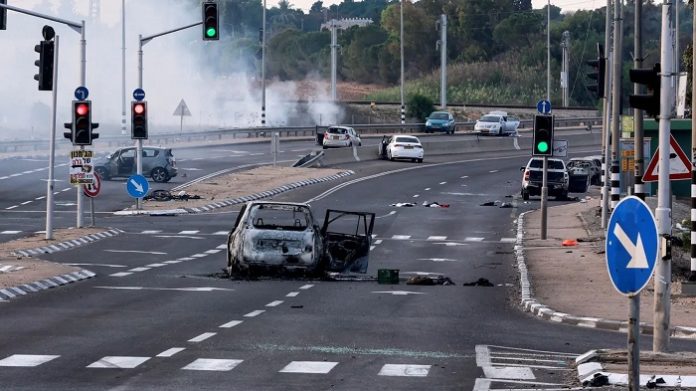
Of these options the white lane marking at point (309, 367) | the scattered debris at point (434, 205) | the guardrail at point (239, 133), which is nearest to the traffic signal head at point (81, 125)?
the scattered debris at point (434, 205)

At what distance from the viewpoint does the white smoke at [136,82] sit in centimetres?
11594

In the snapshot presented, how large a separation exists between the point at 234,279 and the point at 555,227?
1850 centimetres

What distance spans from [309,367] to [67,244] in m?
21.6

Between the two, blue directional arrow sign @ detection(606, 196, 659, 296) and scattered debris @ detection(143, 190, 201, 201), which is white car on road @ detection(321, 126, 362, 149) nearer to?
scattered debris @ detection(143, 190, 201, 201)

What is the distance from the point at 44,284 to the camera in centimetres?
2583

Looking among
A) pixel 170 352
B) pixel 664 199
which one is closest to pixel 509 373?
pixel 664 199

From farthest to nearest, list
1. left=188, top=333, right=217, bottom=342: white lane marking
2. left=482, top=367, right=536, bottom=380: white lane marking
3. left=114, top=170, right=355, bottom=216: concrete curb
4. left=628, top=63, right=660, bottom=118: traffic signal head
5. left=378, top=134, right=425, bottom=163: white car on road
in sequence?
1. left=378, top=134, right=425, bottom=163: white car on road
2. left=114, top=170, right=355, bottom=216: concrete curb
3. left=188, top=333, right=217, bottom=342: white lane marking
4. left=628, top=63, right=660, bottom=118: traffic signal head
5. left=482, top=367, right=536, bottom=380: white lane marking

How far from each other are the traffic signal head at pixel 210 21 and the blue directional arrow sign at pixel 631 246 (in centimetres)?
3066

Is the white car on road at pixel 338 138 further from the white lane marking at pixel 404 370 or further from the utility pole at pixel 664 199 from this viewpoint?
the white lane marking at pixel 404 370

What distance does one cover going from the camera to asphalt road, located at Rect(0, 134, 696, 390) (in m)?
14.8

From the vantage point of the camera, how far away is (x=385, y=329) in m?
19.6

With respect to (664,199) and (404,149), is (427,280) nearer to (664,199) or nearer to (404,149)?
(664,199)

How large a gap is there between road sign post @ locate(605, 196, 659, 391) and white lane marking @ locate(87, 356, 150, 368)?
6070 mm

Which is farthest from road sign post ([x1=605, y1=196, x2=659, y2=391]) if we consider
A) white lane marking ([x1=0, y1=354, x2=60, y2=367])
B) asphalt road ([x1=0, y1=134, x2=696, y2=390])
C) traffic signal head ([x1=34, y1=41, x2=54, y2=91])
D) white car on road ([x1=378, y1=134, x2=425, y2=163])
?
white car on road ([x1=378, y1=134, x2=425, y2=163])
